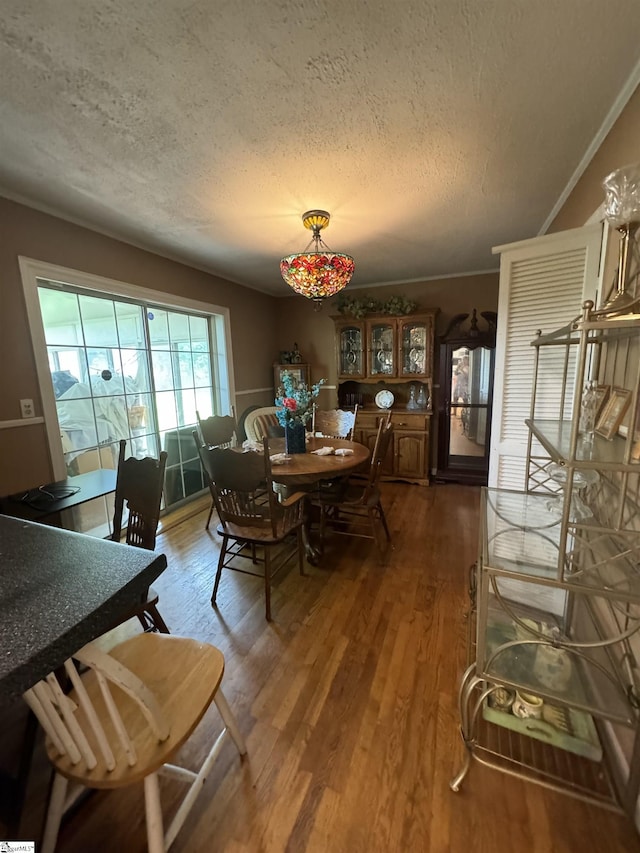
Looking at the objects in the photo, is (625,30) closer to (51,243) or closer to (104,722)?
(104,722)

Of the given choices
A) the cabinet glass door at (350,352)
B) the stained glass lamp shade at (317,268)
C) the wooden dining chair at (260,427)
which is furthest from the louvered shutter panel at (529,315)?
the cabinet glass door at (350,352)

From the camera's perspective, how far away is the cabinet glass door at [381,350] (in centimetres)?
424

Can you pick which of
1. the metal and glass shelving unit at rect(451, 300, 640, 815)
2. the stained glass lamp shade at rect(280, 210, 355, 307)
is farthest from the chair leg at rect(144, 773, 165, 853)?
the stained glass lamp shade at rect(280, 210, 355, 307)

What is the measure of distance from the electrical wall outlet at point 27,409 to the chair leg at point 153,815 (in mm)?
2188

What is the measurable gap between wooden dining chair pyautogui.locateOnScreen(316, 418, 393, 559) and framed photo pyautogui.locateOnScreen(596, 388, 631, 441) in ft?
4.45

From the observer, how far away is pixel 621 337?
1248 mm

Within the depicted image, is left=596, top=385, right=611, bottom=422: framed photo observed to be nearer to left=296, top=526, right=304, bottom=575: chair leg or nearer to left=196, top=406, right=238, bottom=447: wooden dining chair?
left=296, top=526, right=304, bottom=575: chair leg

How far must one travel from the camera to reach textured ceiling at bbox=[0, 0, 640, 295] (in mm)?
1059

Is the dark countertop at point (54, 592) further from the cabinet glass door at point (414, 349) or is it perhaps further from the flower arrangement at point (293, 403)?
the cabinet glass door at point (414, 349)

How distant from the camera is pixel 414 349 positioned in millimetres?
4184

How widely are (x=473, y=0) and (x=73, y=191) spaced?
219 cm

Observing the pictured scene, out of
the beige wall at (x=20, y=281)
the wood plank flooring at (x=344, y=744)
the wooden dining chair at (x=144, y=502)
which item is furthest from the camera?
the beige wall at (x=20, y=281)

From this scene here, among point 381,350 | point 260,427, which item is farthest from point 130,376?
point 381,350

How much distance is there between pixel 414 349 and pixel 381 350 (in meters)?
0.41
